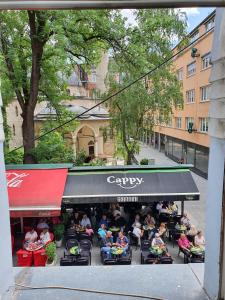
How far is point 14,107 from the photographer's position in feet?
104

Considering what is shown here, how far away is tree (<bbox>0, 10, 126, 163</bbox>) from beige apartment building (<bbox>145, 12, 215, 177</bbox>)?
966 centimetres

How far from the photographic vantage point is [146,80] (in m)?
18.6

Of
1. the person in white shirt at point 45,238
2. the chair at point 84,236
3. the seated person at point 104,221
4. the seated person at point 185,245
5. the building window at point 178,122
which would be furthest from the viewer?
the building window at point 178,122

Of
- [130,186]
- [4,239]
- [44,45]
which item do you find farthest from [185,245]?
[44,45]

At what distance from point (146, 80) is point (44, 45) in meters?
7.20

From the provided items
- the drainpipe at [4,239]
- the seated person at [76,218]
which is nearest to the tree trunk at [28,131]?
the seated person at [76,218]

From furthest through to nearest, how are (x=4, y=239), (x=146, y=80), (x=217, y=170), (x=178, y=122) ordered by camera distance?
(x=178, y=122) → (x=146, y=80) → (x=4, y=239) → (x=217, y=170)

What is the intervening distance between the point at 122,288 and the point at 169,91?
1760 centimetres

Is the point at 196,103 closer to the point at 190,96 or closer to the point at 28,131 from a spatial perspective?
the point at 190,96

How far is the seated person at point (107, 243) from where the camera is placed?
9.37 meters

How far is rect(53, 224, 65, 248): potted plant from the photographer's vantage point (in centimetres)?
1106

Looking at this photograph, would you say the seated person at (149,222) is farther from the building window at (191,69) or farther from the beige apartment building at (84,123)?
the building window at (191,69)

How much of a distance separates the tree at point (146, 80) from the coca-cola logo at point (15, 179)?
6.72m

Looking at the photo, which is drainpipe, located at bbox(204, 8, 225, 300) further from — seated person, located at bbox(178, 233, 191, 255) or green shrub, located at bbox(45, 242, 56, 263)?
green shrub, located at bbox(45, 242, 56, 263)
